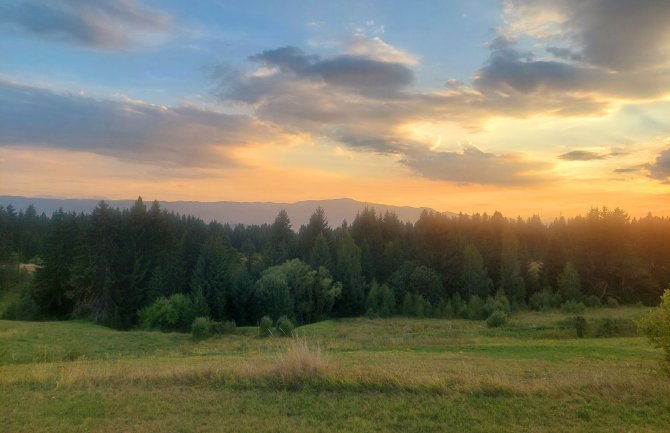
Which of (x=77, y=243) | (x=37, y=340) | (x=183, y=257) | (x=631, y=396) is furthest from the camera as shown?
(x=183, y=257)

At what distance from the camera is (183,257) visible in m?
71.9

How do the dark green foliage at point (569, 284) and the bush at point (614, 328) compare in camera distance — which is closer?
the bush at point (614, 328)

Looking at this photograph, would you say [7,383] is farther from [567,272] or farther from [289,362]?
[567,272]

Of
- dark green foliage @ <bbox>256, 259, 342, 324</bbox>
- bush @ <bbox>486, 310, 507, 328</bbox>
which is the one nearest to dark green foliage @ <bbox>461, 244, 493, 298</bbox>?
dark green foliage @ <bbox>256, 259, 342, 324</bbox>

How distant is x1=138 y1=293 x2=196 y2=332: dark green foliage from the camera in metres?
53.1

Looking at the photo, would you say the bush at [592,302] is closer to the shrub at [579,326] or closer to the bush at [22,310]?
the shrub at [579,326]

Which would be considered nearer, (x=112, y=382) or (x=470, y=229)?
(x=112, y=382)

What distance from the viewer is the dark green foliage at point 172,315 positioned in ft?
174

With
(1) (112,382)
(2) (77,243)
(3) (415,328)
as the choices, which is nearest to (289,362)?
(1) (112,382)

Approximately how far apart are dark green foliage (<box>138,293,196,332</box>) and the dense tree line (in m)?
0.21

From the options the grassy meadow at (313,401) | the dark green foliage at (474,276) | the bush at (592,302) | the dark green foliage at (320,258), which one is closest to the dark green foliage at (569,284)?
the bush at (592,302)

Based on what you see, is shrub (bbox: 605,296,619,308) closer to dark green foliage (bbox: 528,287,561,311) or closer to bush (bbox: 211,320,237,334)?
dark green foliage (bbox: 528,287,561,311)

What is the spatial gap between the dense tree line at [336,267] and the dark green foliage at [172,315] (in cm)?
21

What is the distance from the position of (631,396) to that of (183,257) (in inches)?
2700
